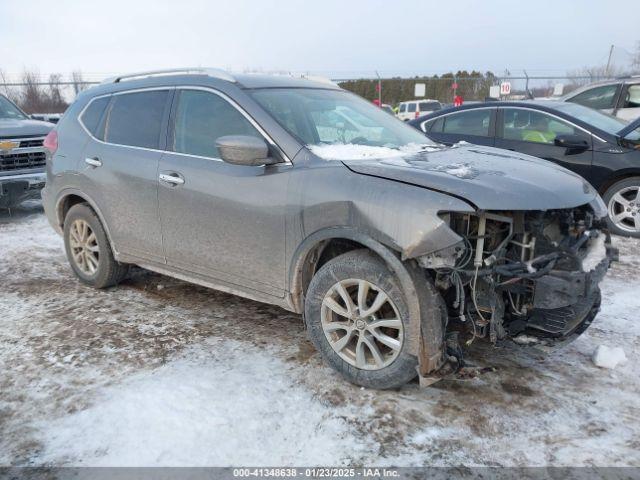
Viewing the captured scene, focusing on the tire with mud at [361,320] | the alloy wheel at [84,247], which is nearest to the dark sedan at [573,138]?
the tire with mud at [361,320]

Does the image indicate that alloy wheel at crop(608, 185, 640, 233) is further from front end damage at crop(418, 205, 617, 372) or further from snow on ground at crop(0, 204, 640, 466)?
front end damage at crop(418, 205, 617, 372)

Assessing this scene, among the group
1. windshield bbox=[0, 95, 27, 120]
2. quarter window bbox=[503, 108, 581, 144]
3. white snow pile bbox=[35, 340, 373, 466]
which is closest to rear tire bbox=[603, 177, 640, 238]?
quarter window bbox=[503, 108, 581, 144]

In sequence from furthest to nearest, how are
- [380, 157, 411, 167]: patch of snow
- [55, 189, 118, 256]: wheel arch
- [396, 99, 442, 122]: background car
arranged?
[396, 99, 442, 122]: background car < [55, 189, 118, 256]: wheel arch < [380, 157, 411, 167]: patch of snow

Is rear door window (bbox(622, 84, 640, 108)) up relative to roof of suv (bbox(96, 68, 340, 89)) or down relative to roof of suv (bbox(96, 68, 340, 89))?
down

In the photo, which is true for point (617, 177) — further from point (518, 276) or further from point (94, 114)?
point (94, 114)

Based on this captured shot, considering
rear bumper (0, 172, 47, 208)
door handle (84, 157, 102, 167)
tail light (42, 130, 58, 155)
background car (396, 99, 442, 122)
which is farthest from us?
background car (396, 99, 442, 122)

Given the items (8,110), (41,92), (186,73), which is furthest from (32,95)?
(186,73)

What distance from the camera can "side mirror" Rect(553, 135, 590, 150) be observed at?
620 cm

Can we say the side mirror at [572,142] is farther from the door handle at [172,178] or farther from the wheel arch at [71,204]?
the wheel arch at [71,204]

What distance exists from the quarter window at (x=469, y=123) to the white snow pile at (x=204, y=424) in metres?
4.81

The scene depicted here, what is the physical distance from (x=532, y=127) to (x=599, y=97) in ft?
13.5

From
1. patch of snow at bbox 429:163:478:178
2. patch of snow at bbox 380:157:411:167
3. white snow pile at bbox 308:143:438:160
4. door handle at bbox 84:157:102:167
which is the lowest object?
door handle at bbox 84:157:102:167

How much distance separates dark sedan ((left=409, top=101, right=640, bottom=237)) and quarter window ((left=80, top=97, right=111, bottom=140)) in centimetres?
351

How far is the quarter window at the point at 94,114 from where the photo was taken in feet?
15.2
